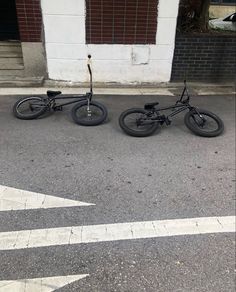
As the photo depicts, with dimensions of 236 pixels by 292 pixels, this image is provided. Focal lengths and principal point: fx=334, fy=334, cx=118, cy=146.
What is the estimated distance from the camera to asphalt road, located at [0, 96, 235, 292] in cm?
280

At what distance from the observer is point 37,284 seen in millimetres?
2637

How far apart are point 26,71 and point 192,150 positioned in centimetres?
466

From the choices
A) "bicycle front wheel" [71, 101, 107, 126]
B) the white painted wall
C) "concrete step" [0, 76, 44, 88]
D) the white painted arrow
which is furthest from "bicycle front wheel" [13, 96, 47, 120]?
the white painted arrow

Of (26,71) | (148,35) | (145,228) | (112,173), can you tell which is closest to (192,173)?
(112,173)

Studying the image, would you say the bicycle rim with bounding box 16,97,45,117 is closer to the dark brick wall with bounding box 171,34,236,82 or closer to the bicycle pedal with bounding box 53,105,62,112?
the bicycle pedal with bounding box 53,105,62,112

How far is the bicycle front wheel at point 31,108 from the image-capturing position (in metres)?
5.75

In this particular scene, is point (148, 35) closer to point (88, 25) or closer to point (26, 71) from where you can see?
point (88, 25)

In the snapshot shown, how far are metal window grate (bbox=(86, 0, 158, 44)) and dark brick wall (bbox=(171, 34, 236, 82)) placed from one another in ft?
2.75

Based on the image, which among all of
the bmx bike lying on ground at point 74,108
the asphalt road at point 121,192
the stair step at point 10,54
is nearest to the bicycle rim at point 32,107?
the bmx bike lying on ground at point 74,108

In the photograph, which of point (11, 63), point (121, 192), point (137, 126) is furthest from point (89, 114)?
point (11, 63)

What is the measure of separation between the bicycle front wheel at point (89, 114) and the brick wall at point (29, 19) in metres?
2.70

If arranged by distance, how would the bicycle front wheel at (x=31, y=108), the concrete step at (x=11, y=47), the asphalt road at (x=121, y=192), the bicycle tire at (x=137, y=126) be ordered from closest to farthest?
the asphalt road at (x=121, y=192) < the bicycle tire at (x=137, y=126) < the bicycle front wheel at (x=31, y=108) < the concrete step at (x=11, y=47)

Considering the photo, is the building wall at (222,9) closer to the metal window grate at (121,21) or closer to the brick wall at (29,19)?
the metal window grate at (121,21)

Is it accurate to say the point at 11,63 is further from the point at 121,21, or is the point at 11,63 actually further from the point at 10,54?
the point at 121,21
